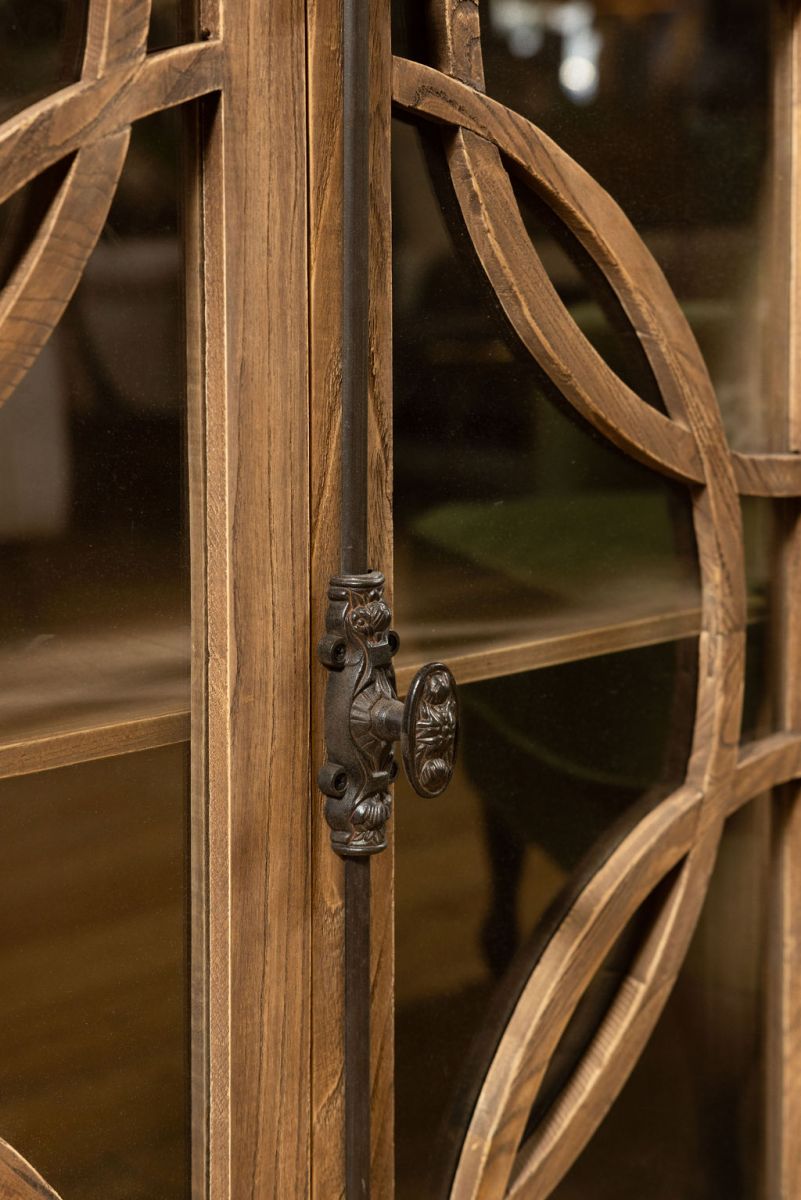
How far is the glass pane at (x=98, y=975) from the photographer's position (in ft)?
1.77

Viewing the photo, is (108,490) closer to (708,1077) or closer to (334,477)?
(334,477)

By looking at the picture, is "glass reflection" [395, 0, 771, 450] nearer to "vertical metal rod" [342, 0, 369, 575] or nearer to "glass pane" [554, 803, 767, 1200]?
"vertical metal rod" [342, 0, 369, 575]

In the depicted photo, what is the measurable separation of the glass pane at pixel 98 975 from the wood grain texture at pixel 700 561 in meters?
0.23

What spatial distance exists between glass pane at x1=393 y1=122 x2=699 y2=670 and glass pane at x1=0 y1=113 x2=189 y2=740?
0.44 ft

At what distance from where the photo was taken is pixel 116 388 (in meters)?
0.55

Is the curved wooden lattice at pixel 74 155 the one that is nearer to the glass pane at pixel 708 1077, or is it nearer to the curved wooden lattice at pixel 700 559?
the curved wooden lattice at pixel 700 559

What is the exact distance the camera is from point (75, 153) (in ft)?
1.66

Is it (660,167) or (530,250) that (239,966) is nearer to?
(530,250)

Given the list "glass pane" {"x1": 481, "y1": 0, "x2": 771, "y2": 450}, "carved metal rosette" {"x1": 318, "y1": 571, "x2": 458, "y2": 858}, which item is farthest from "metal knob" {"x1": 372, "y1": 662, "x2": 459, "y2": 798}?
"glass pane" {"x1": 481, "y1": 0, "x2": 771, "y2": 450}

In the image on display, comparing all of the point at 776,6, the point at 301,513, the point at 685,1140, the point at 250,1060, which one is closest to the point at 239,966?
the point at 250,1060

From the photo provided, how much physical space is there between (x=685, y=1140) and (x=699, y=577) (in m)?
0.40

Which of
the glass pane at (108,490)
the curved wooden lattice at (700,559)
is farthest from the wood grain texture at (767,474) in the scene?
the glass pane at (108,490)

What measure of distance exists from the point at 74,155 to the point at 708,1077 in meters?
0.75

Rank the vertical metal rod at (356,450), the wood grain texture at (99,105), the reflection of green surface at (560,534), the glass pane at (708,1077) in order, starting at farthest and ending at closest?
the glass pane at (708,1077), the reflection of green surface at (560,534), the vertical metal rod at (356,450), the wood grain texture at (99,105)
